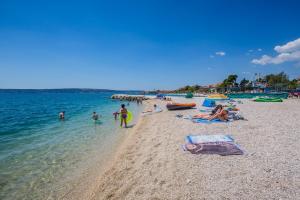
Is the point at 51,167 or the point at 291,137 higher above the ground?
the point at 291,137

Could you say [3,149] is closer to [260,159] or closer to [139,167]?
[139,167]

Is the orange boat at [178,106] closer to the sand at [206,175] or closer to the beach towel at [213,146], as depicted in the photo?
the beach towel at [213,146]

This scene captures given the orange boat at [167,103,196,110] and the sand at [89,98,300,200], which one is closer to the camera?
the sand at [89,98,300,200]

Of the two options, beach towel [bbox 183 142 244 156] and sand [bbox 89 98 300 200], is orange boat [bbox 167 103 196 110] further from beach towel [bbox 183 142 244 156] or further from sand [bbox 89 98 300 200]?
beach towel [bbox 183 142 244 156]

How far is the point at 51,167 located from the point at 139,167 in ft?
10.1

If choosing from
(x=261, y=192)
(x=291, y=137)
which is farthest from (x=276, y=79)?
(x=261, y=192)

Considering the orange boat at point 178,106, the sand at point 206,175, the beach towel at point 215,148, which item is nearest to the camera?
the sand at point 206,175

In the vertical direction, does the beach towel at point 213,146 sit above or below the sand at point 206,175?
above

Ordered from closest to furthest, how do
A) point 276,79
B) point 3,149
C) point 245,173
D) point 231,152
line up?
point 245,173, point 231,152, point 3,149, point 276,79

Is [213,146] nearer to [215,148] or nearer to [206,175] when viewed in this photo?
[215,148]

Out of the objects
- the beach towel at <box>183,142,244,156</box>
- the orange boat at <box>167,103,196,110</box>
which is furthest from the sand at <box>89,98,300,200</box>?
the orange boat at <box>167,103,196,110</box>

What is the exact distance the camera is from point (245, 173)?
3.63 m

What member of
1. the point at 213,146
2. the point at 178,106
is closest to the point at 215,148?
the point at 213,146

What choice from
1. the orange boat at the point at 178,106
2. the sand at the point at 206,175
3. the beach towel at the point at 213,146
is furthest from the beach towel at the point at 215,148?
the orange boat at the point at 178,106
